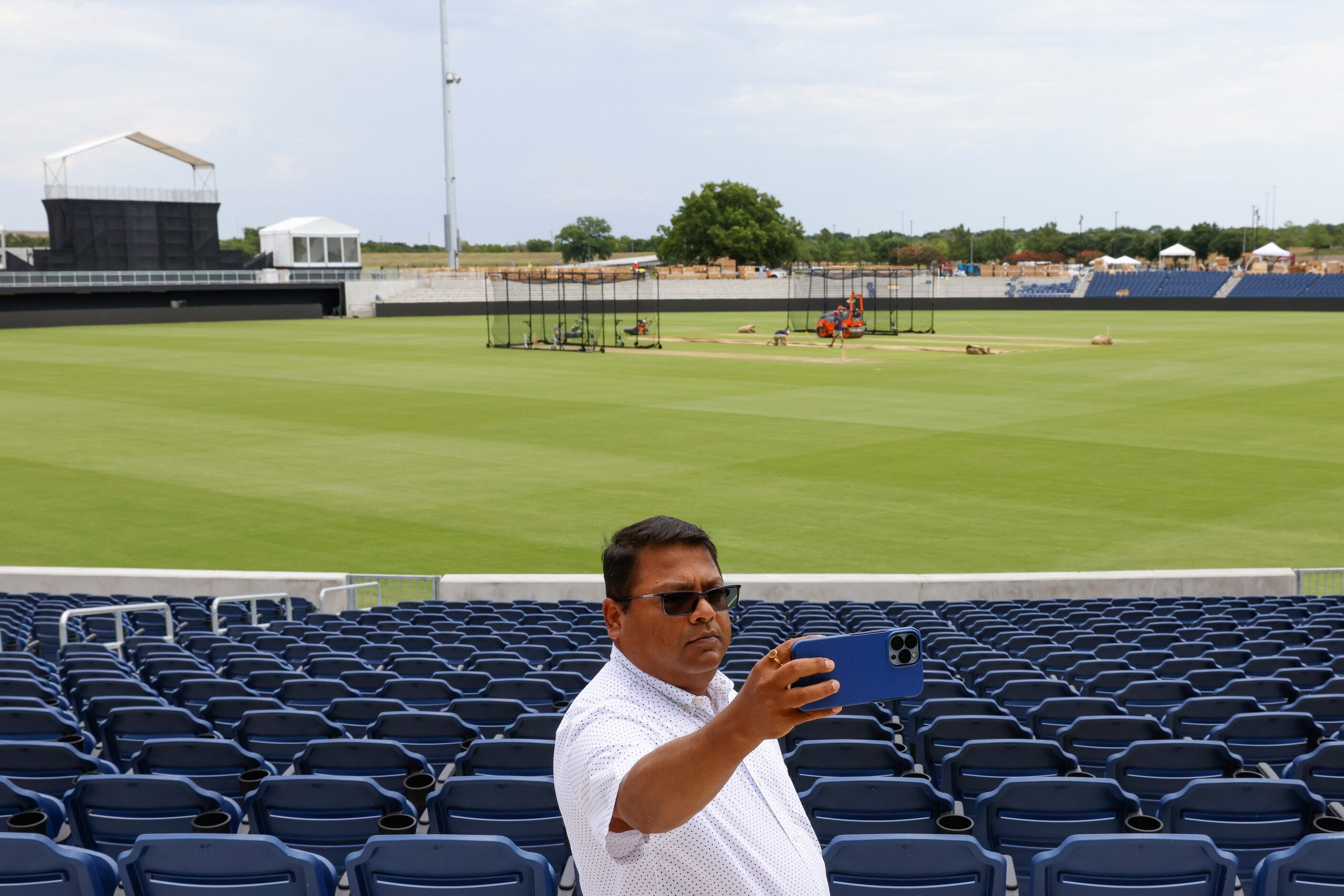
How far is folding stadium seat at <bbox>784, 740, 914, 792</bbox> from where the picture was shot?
20.9ft

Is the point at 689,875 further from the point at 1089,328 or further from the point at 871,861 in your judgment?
the point at 1089,328

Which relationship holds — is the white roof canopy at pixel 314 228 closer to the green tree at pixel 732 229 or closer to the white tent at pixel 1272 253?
the green tree at pixel 732 229

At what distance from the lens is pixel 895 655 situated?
2.16 metres

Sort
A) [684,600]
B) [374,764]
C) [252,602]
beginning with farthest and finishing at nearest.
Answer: [252,602], [374,764], [684,600]

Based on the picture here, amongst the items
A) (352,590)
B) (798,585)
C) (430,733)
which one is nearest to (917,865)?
(430,733)

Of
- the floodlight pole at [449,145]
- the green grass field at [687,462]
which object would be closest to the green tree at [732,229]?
the floodlight pole at [449,145]

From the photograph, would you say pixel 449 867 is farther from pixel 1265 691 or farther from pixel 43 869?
pixel 1265 691

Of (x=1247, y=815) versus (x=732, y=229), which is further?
(x=732, y=229)

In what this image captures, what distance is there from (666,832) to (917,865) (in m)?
2.18

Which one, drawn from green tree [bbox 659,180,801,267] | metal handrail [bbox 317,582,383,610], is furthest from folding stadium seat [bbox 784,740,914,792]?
green tree [bbox 659,180,801,267]

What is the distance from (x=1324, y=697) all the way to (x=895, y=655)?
6767mm

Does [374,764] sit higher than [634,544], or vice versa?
[634,544]

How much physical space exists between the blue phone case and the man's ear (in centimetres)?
67

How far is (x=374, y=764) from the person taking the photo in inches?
243
